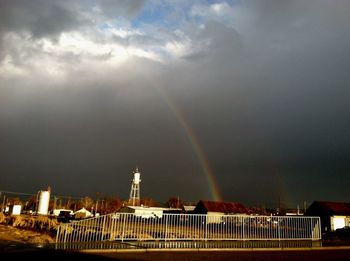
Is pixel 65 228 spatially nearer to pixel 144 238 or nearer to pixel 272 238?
pixel 144 238

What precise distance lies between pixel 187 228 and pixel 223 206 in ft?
149

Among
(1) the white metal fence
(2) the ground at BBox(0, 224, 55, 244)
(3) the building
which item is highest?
(3) the building

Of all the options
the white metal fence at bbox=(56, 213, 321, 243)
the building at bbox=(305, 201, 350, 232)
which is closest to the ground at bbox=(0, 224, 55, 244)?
the white metal fence at bbox=(56, 213, 321, 243)

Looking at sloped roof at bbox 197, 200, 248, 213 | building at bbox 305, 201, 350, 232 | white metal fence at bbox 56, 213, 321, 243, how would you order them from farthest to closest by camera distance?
sloped roof at bbox 197, 200, 248, 213
building at bbox 305, 201, 350, 232
white metal fence at bbox 56, 213, 321, 243

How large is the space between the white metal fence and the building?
3586 centimetres

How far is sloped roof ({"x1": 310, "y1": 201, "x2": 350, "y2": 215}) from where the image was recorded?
61031mm

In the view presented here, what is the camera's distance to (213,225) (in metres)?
25.8

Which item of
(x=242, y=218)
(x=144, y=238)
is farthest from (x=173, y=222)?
(x=242, y=218)

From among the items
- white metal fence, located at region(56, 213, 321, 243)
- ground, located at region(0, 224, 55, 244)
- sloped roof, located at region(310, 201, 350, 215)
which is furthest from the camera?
sloped roof, located at region(310, 201, 350, 215)

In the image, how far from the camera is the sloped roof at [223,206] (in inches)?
2618

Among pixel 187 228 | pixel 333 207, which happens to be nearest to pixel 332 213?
pixel 333 207

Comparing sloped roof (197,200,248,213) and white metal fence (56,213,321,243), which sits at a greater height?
sloped roof (197,200,248,213)

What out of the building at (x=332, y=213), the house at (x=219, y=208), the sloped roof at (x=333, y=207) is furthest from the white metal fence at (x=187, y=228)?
the house at (x=219, y=208)

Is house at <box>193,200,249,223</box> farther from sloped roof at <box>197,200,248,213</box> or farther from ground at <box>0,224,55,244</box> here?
ground at <box>0,224,55,244</box>
